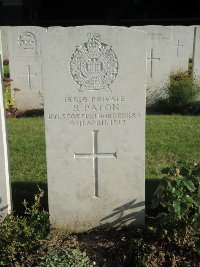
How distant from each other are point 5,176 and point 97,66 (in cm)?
133

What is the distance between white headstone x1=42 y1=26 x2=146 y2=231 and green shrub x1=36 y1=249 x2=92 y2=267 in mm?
711

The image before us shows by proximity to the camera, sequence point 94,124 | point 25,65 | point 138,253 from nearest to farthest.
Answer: point 138,253 < point 94,124 < point 25,65

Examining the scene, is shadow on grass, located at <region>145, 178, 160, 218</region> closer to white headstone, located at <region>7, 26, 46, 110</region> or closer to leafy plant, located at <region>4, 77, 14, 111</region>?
white headstone, located at <region>7, 26, 46, 110</region>

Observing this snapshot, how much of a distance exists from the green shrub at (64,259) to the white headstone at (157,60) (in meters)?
6.49

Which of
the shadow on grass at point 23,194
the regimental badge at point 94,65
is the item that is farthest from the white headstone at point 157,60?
the regimental badge at point 94,65

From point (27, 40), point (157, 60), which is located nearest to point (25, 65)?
point (27, 40)

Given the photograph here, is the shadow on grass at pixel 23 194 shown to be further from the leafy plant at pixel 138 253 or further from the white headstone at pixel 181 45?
the white headstone at pixel 181 45

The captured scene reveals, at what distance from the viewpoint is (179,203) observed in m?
3.40

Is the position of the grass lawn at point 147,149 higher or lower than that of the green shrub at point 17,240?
higher

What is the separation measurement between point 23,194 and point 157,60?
17.8ft

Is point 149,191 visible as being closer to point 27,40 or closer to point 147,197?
point 147,197

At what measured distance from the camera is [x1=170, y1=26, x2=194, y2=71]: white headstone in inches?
380

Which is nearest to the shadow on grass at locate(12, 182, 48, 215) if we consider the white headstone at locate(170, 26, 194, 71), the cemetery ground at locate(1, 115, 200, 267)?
the cemetery ground at locate(1, 115, 200, 267)

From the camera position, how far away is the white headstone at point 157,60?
29.8 feet
